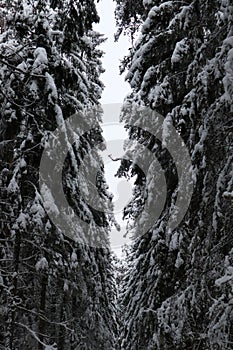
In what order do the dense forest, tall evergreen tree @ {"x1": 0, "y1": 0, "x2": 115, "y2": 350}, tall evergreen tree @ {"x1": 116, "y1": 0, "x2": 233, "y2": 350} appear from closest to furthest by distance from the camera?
tall evergreen tree @ {"x1": 116, "y1": 0, "x2": 233, "y2": 350} → the dense forest → tall evergreen tree @ {"x1": 0, "y1": 0, "x2": 115, "y2": 350}

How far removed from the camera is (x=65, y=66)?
959 centimetres

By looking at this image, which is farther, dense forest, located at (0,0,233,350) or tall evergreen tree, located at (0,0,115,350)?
tall evergreen tree, located at (0,0,115,350)

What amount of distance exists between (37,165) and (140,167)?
2263mm

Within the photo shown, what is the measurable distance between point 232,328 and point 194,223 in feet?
6.58

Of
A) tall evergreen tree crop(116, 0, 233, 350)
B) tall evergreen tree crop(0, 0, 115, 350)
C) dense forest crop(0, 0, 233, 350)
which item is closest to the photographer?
tall evergreen tree crop(116, 0, 233, 350)

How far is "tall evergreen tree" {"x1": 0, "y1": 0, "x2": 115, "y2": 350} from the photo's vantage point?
814 cm

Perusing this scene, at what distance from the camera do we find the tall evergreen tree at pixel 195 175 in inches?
220

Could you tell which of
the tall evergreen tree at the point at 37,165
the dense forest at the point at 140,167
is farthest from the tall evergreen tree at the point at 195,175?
the tall evergreen tree at the point at 37,165

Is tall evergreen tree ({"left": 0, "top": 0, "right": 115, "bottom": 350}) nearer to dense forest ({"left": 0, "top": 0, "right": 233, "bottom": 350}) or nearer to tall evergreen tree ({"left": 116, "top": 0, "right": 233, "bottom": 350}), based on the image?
dense forest ({"left": 0, "top": 0, "right": 233, "bottom": 350})

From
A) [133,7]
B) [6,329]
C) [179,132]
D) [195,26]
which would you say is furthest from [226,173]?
[6,329]

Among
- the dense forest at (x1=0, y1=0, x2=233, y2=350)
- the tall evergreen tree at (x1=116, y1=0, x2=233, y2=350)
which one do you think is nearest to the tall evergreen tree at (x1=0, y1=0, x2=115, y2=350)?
the dense forest at (x1=0, y1=0, x2=233, y2=350)

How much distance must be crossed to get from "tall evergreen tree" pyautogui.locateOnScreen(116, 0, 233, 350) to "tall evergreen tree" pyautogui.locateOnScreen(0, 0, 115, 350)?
149 centimetres

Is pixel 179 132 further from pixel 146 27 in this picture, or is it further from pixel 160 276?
pixel 160 276

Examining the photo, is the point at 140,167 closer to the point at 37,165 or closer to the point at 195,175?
the point at 37,165
